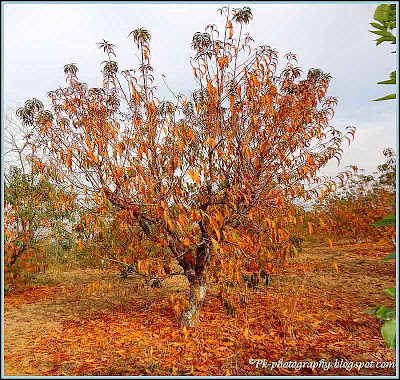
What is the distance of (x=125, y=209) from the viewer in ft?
14.5

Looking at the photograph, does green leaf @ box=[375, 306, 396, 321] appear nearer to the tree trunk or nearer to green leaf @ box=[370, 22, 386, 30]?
green leaf @ box=[370, 22, 386, 30]

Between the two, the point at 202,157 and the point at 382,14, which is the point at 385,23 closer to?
the point at 382,14

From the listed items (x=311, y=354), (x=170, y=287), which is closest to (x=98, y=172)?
(x=311, y=354)

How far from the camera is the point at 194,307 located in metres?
4.74

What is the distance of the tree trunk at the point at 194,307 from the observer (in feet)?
15.6

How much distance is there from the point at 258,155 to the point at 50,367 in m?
3.50

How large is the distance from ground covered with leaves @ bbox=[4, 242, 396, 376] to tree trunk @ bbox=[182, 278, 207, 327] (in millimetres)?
139

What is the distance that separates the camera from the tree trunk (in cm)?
474

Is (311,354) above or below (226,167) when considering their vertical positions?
below

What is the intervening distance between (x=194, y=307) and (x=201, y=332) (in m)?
0.36

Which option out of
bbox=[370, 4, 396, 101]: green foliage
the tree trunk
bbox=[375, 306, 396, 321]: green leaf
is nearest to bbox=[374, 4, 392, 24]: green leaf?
bbox=[370, 4, 396, 101]: green foliage

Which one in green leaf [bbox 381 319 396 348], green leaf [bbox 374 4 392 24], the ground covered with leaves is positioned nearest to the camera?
green leaf [bbox 381 319 396 348]

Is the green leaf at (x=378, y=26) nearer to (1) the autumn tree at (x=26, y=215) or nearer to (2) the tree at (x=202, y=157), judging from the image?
(2) the tree at (x=202, y=157)

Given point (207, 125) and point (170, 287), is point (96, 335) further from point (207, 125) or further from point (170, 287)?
point (207, 125)
